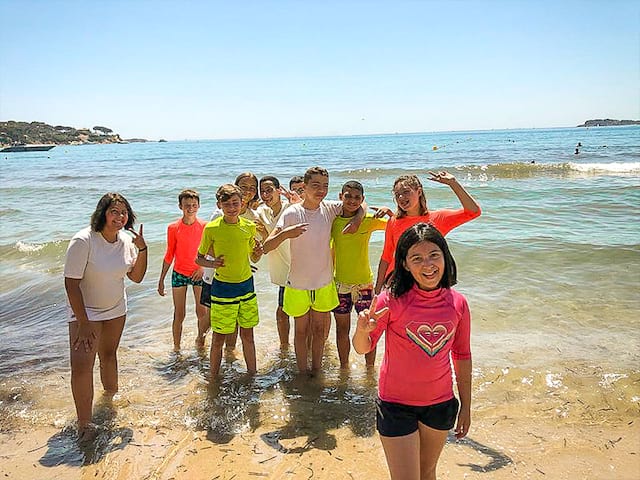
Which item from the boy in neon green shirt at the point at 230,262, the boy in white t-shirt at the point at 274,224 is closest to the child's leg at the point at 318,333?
the boy in neon green shirt at the point at 230,262

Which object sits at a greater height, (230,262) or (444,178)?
(444,178)

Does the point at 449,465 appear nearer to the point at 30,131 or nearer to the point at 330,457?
the point at 330,457

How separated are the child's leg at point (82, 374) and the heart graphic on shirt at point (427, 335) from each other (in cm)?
274

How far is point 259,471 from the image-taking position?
12.7 ft

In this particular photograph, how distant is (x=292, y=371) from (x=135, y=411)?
1665 millimetres

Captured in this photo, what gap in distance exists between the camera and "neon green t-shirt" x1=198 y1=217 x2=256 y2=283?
5.02 m

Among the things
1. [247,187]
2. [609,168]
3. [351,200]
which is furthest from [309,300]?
[609,168]

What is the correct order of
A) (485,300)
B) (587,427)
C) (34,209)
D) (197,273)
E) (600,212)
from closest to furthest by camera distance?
(587,427), (197,273), (485,300), (600,212), (34,209)

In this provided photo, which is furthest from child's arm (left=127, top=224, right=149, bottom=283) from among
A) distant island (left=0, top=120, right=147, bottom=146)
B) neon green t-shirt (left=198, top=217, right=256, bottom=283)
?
distant island (left=0, top=120, right=147, bottom=146)

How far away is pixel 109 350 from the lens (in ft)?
15.5

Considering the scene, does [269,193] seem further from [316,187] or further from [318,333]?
[318,333]

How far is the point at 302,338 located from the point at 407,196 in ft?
6.23

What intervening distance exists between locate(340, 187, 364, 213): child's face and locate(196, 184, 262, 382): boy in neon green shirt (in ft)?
3.15

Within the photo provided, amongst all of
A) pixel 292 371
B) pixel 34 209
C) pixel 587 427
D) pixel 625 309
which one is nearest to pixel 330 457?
pixel 292 371
